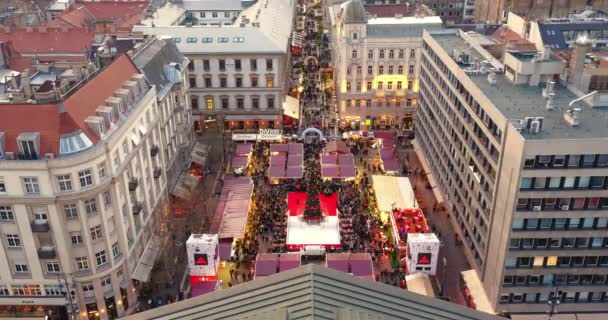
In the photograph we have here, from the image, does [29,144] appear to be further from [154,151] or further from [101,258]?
[154,151]

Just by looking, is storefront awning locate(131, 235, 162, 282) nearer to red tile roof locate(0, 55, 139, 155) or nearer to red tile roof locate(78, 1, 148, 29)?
red tile roof locate(0, 55, 139, 155)

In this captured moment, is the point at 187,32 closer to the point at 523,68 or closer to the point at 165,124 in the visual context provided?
the point at 165,124

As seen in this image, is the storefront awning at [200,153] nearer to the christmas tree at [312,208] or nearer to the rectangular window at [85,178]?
the christmas tree at [312,208]

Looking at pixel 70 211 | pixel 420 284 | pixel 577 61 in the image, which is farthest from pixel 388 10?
pixel 70 211

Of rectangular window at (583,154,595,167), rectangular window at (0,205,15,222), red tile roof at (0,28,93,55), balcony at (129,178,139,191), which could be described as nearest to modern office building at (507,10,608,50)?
rectangular window at (583,154,595,167)

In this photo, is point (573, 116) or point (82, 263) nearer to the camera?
point (573, 116)

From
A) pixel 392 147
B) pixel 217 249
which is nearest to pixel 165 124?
pixel 217 249

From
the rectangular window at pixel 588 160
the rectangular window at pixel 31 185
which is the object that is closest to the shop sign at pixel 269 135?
the rectangular window at pixel 31 185
